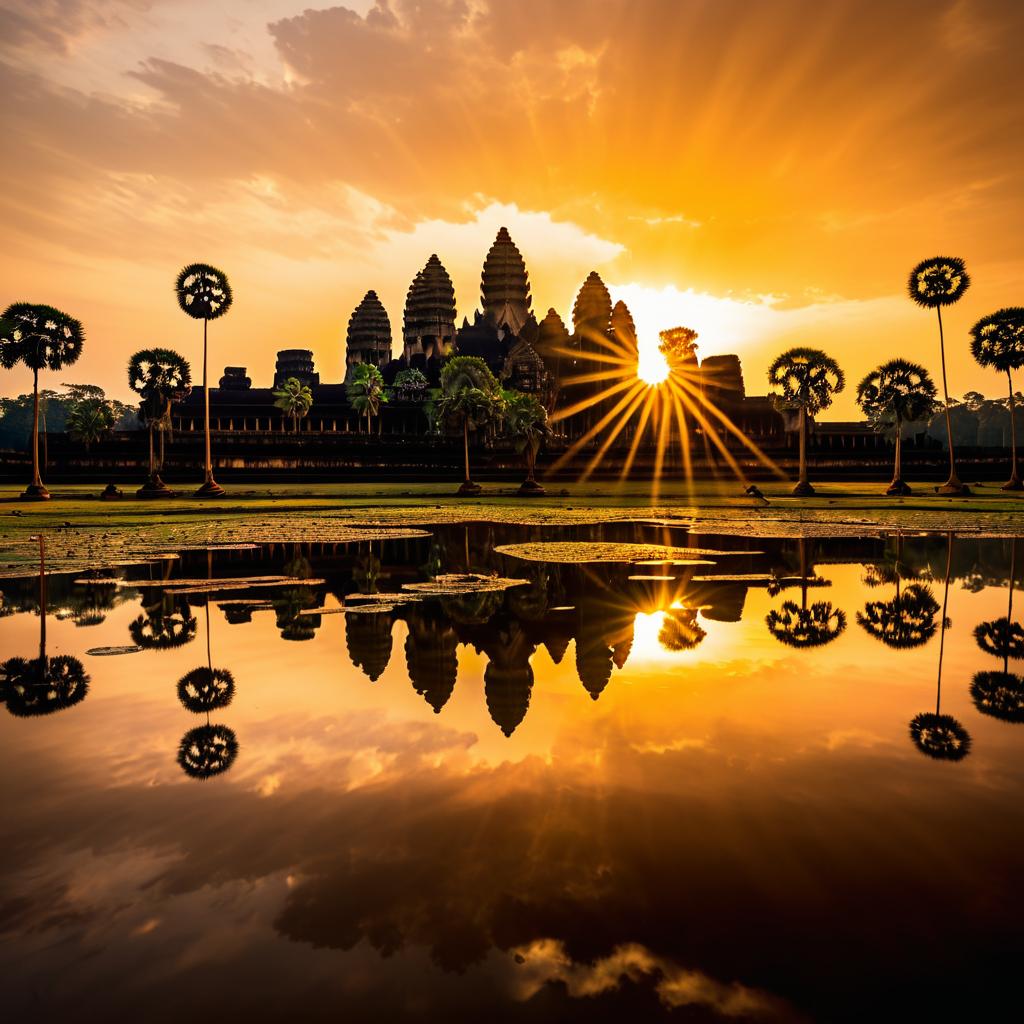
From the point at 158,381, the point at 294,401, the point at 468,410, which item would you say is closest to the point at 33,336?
the point at 158,381

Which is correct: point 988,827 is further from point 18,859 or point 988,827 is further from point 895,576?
point 895,576

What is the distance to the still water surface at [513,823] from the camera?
3.29m

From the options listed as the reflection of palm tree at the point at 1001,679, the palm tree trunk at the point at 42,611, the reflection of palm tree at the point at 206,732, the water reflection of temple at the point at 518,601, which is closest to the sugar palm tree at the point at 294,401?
the water reflection of temple at the point at 518,601

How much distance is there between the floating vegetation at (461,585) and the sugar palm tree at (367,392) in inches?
3026

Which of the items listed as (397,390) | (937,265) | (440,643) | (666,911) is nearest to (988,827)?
(666,911)

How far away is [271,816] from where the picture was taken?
15.7 feet

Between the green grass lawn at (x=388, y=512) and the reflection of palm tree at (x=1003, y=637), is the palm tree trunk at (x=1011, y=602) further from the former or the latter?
the green grass lawn at (x=388, y=512)

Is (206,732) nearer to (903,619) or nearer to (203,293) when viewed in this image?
(903,619)

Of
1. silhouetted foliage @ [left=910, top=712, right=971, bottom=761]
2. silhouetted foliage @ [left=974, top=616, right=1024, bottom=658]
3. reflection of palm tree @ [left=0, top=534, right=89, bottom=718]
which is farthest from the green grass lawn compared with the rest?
silhouetted foliage @ [left=910, top=712, right=971, bottom=761]

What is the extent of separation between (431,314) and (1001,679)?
11272 cm

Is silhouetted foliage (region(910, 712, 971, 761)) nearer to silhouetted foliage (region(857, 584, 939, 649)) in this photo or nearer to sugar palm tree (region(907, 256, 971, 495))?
silhouetted foliage (region(857, 584, 939, 649))

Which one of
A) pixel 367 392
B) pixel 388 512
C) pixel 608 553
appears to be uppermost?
pixel 367 392

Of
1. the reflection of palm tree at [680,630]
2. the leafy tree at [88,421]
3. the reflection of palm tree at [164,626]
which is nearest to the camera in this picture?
the reflection of palm tree at [680,630]

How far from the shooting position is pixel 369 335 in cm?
12181
